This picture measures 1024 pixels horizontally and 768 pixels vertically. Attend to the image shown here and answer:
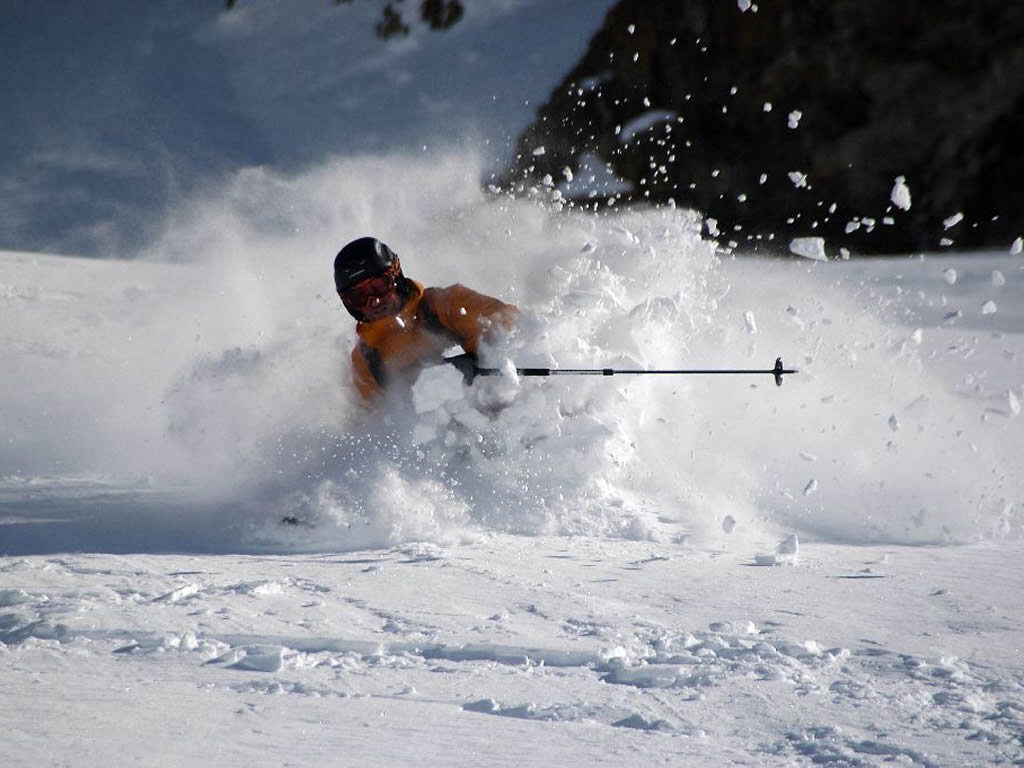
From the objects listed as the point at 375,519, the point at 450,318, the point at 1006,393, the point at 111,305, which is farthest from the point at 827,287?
the point at 111,305

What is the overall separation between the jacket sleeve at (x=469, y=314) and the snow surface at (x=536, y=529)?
9cm

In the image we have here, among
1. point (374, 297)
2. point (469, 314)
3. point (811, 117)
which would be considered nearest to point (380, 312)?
point (374, 297)

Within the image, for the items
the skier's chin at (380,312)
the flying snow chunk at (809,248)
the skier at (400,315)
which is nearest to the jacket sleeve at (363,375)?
the skier at (400,315)

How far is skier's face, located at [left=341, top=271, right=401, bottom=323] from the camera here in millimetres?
3428

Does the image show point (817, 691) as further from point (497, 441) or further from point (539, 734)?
point (497, 441)

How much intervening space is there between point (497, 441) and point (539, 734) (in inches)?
81.3

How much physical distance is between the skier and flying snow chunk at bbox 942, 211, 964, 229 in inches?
357

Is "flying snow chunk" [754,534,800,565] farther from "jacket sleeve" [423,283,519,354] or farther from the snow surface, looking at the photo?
"jacket sleeve" [423,283,519,354]

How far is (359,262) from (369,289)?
12 cm

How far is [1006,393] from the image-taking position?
3.86 meters

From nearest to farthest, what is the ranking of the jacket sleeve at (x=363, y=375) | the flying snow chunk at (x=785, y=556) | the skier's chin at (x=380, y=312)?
the flying snow chunk at (x=785, y=556) → the skier's chin at (x=380, y=312) → the jacket sleeve at (x=363, y=375)

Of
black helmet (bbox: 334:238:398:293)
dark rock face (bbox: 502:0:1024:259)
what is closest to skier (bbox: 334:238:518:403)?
black helmet (bbox: 334:238:398:293)

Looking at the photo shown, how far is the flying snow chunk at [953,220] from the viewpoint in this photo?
1037 cm

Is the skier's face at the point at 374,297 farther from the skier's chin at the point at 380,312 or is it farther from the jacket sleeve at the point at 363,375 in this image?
the jacket sleeve at the point at 363,375
